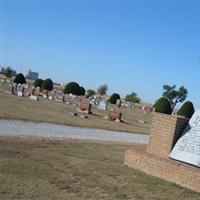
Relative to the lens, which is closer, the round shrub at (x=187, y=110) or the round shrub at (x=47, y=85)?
the round shrub at (x=187, y=110)

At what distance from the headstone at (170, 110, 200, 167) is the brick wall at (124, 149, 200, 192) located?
0.32 meters

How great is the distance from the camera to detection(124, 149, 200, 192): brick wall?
9195mm

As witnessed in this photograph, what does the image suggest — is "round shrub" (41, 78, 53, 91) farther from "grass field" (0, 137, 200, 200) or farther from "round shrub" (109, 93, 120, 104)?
"grass field" (0, 137, 200, 200)

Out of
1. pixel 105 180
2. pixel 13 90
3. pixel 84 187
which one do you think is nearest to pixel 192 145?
pixel 105 180

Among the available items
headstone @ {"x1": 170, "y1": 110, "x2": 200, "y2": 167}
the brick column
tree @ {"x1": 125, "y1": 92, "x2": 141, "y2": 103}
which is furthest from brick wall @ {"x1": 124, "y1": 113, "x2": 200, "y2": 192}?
tree @ {"x1": 125, "y1": 92, "x2": 141, "y2": 103}

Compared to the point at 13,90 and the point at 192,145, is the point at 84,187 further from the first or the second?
the point at 13,90

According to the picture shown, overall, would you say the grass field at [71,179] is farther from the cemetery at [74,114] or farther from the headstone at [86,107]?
the headstone at [86,107]

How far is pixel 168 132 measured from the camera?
1140 cm

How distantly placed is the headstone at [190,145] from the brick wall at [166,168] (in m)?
0.32

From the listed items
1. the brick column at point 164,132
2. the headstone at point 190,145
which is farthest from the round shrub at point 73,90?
the headstone at point 190,145

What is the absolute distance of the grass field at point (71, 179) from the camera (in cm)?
725

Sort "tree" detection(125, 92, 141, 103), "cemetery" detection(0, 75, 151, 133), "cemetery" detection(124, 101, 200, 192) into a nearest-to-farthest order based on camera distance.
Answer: "cemetery" detection(124, 101, 200, 192) < "cemetery" detection(0, 75, 151, 133) < "tree" detection(125, 92, 141, 103)

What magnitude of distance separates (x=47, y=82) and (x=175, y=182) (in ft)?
176

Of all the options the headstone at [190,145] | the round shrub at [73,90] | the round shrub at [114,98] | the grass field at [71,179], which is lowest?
the grass field at [71,179]
